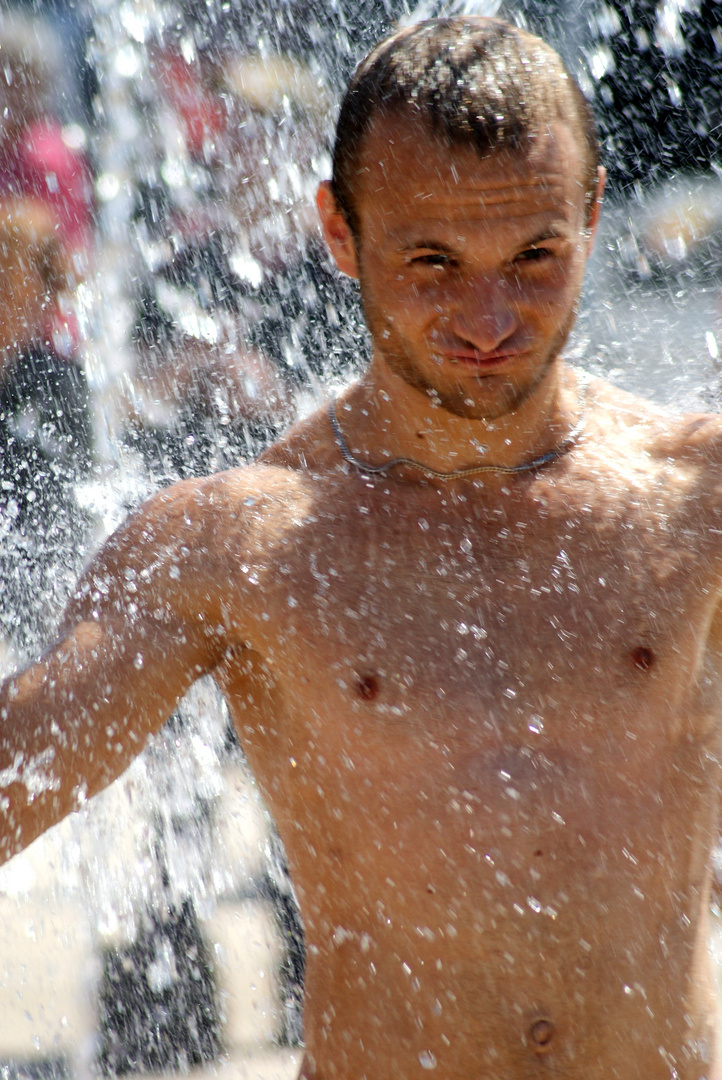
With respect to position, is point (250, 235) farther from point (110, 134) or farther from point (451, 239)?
point (451, 239)

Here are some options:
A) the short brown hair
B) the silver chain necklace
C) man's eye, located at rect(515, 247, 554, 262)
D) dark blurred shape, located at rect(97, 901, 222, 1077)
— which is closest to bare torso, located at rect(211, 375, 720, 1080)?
the silver chain necklace

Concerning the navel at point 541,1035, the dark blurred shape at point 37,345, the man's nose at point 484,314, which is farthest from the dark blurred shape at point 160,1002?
the man's nose at point 484,314

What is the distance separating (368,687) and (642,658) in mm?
352

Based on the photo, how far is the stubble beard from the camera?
57.2 inches

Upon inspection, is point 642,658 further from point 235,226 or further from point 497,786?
point 235,226

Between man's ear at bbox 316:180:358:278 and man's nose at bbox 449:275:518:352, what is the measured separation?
223 millimetres

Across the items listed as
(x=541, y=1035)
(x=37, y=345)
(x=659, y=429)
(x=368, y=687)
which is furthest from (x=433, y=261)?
(x=37, y=345)

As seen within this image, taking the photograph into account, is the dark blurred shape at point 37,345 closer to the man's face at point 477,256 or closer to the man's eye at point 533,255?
the man's face at point 477,256

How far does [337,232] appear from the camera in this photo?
5.27 ft

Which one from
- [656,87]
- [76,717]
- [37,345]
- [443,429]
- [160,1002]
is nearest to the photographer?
[76,717]

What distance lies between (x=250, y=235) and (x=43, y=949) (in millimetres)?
2552

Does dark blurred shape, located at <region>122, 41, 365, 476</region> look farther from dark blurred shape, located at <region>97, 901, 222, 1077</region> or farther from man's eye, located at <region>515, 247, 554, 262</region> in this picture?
man's eye, located at <region>515, 247, 554, 262</region>

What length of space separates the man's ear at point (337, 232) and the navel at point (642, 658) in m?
0.65

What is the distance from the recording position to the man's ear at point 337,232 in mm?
1588
